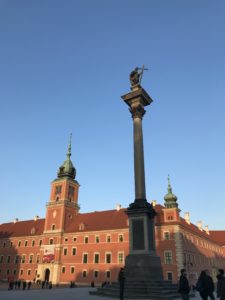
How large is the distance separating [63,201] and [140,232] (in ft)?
145

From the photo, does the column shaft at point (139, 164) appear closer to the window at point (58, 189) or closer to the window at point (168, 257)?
the window at point (168, 257)

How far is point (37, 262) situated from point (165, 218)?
93.2 ft

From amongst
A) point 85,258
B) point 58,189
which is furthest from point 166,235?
point 58,189

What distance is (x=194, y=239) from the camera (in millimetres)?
54250

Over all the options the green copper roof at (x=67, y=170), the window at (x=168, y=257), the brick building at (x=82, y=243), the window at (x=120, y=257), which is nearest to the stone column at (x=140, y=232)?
the window at (x=168, y=257)

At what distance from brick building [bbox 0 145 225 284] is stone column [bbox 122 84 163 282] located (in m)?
30.0

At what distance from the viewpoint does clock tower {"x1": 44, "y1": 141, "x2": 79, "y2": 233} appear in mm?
58438

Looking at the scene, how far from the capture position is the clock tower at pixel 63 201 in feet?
192

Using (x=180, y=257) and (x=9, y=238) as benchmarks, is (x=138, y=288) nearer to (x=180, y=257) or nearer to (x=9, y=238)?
(x=180, y=257)

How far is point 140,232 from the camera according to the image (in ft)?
57.1

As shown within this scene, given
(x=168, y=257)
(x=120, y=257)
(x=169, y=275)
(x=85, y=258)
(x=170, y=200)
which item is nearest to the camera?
(x=169, y=275)

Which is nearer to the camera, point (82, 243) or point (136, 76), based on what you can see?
point (136, 76)

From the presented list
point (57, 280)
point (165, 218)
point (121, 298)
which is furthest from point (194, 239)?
point (121, 298)

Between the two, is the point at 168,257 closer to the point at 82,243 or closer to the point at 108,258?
the point at 108,258
